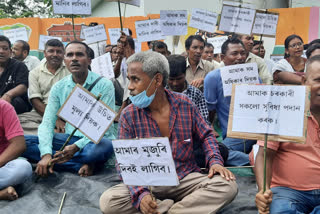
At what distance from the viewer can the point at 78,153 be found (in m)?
4.08

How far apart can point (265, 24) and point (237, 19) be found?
0.49m

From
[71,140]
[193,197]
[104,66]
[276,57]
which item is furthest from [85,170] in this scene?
[276,57]

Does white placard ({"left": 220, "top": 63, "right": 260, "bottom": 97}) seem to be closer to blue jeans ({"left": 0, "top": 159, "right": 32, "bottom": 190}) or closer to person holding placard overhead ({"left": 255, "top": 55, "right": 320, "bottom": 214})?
person holding placard overhead ({"left": 255, "top": 55, "right": 320, "bottom": 214})

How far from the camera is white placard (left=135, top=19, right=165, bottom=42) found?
6.71 meters

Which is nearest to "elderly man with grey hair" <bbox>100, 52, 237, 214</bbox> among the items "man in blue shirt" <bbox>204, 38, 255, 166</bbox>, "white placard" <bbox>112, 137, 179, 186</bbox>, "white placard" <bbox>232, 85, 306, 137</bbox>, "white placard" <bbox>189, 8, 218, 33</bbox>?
"white placard" <bbox>112, 137, 179, 186</bbox>

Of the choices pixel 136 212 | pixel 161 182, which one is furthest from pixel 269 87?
pixel 136 212

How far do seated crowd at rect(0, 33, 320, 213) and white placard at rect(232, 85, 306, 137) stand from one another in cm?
29

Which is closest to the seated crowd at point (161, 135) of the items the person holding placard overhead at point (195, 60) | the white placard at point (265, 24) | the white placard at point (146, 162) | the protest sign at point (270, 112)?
the white placard at point (146, 162)

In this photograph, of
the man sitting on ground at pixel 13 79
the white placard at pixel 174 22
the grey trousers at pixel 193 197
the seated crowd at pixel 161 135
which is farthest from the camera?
the white placard at pixel 174 22

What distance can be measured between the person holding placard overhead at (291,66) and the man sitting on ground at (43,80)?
3.21 metres

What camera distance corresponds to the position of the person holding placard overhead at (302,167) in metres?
2.45

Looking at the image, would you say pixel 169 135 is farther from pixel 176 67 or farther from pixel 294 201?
pixel 176 67

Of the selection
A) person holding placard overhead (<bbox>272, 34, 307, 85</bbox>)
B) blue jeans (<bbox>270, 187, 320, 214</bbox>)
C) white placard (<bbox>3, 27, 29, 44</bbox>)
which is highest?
white placard (<bbox>3, 27, 29, 44</bbox>)

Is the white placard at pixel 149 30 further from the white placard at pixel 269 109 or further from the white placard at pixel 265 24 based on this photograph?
the white placard at pixel 269 109
